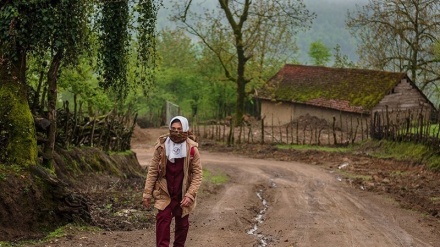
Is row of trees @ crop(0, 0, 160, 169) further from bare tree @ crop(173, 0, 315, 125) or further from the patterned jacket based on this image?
bare tree @ crop(173, 0, 315, 125)

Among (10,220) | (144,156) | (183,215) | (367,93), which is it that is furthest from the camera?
(367,93)

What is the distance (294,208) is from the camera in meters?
14.9

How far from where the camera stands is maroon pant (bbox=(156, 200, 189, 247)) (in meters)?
7.80

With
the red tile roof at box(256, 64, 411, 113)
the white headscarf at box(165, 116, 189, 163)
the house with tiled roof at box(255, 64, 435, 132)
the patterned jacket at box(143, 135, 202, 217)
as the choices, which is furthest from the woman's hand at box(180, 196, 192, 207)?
the red tile roof at box(256, 64, 411, 113)

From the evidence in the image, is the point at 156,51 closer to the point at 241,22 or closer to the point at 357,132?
the point at 357,132

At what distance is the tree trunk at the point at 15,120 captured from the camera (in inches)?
389

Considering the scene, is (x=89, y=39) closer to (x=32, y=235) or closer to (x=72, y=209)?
(x=72, y=209)

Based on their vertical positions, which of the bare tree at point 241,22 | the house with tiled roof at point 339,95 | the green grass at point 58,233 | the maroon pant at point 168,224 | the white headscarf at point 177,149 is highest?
the bare tree at point 241,22

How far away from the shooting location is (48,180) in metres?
9.84

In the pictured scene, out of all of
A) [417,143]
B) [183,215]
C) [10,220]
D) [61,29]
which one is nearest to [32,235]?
[10,220]

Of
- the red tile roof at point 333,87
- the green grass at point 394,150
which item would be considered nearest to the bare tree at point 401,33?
the red tile roof at point 333,87

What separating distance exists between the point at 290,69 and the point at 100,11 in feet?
130

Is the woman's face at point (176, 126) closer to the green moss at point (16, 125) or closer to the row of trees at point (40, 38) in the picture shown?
the row of trees at point (40, 38)

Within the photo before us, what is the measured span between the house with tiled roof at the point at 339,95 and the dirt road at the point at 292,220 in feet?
61.5
